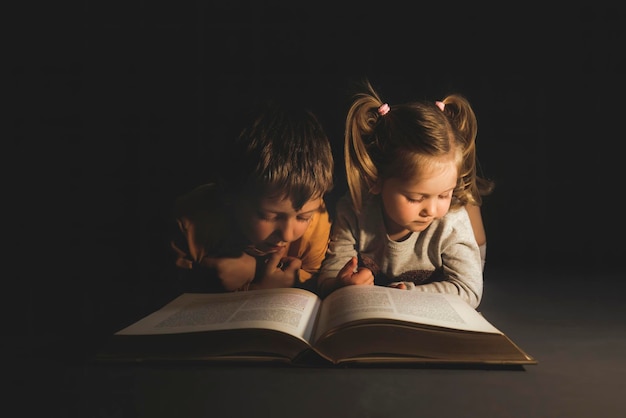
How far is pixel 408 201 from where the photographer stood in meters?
2.04

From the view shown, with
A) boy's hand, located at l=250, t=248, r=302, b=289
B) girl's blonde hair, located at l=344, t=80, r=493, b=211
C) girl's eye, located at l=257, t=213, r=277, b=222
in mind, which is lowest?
boy's hand, located at l=250, t=248, r=302, b=289

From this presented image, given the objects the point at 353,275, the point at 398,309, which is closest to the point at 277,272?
the point at 353,275

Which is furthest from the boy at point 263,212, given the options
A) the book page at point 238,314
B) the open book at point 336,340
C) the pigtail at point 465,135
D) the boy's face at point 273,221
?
the open book at point 336,340

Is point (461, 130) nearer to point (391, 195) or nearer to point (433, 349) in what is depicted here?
point (391, 195)

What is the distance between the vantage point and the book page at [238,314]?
4.82 ft

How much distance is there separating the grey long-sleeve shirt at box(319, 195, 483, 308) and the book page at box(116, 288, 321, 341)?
367mm

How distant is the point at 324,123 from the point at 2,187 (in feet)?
3.87

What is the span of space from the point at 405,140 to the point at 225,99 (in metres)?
0.61

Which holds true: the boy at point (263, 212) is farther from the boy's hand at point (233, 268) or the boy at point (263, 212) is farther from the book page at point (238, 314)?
the book page at point (238, 314)

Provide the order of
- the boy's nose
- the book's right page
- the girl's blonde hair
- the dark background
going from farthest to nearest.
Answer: the dark background < the boy's nose < the girl's blonde hair < the book's right page

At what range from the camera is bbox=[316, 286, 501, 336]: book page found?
1.45 metres

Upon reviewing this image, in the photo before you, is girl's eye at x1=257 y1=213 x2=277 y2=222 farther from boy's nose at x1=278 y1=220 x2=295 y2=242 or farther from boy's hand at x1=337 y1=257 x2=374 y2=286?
boy's hand at x1=337 y1=257 x2=374 y2=286

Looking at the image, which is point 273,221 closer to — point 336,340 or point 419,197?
point 419,197

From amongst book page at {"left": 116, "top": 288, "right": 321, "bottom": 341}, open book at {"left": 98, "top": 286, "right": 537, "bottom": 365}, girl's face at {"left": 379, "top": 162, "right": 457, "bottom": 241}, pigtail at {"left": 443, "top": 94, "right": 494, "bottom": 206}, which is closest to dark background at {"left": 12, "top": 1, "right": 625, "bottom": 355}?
pigtail at {"left": 443, "top": 94, "right": 494, "bottom": 206}
